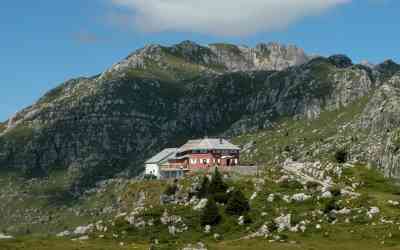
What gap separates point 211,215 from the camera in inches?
4515

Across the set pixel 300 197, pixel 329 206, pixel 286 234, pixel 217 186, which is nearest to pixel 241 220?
pixel 286 234

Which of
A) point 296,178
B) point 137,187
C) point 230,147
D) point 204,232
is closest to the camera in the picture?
point 204,232

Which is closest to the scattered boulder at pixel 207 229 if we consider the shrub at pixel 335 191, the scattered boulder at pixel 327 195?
the scattered boulder at pixel 327 195

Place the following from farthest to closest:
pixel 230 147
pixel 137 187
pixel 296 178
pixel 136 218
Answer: pixel 230 147 → pixel 137 187 → pixel 296 178 → pixel 136 218

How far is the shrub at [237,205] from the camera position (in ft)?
384

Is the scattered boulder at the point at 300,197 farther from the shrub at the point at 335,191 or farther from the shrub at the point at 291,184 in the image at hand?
the shrub at the point at 291,184

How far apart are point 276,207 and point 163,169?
7830 cm

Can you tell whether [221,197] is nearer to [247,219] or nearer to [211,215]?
[211,215]

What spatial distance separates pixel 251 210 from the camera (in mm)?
117062

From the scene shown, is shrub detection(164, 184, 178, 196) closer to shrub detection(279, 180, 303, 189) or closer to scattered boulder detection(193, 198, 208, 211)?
scattered boulder detection(193, 198, 208, 211)

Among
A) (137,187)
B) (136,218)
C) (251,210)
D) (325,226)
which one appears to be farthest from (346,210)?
(137,187)

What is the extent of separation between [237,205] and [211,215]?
5.51m

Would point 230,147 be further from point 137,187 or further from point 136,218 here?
point 136,218

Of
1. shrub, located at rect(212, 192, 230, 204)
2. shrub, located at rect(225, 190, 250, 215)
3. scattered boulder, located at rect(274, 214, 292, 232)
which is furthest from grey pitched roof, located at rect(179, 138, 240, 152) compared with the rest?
scattered boulder, located at rect(274, 214, 292, 232)
